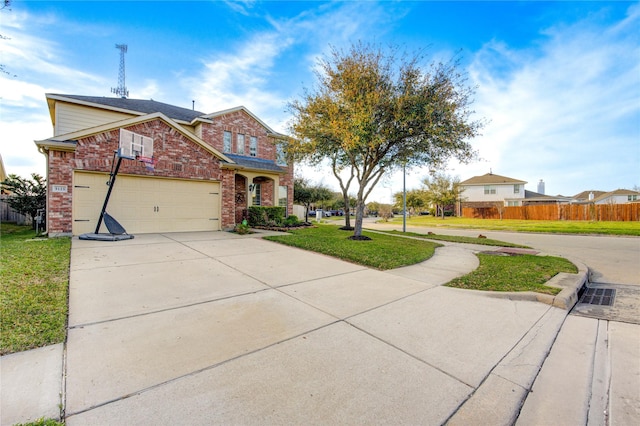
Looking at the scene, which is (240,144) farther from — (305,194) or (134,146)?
(305,194)

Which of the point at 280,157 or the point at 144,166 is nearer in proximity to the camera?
the point at 144,166

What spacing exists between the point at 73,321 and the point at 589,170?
3541cm

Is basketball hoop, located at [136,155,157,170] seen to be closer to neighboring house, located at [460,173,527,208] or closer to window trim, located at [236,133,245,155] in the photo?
window trim, located at [236,133,245,155]

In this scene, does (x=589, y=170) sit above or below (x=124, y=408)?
above

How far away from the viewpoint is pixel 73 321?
3172 millimetres

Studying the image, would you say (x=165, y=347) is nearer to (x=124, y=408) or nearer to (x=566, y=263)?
(x=124, y=408)

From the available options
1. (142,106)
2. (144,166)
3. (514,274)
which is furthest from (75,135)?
(514,274)

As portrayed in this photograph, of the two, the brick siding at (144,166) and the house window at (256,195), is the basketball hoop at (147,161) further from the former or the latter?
the house window at (256,195)

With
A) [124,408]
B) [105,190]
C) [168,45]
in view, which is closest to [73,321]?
[124,408]

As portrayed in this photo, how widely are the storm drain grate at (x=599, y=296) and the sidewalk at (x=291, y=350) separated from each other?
4.29ft

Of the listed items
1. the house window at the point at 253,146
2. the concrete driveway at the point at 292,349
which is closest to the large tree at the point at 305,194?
the house window at the point at 253,146

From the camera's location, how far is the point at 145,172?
10664 millimetres

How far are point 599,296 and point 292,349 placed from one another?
5931mm

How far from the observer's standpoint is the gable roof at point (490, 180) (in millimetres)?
40875
